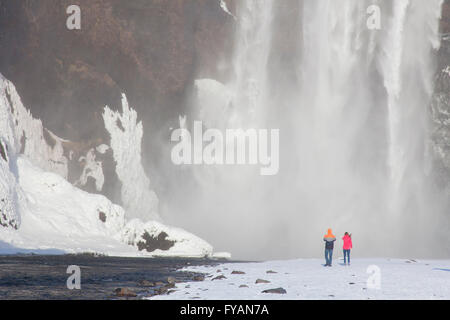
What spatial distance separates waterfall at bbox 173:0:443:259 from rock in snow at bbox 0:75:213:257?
1157 cm

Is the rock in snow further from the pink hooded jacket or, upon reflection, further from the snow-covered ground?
the snow-covered ground

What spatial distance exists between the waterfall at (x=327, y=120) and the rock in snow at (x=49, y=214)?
456 inches

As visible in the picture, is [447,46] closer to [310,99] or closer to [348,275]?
[310,99]

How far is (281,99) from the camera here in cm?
5934

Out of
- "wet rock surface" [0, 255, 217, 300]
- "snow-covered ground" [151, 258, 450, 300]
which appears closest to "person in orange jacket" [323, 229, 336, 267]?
"snow-covered ground" [151, 258, 450, 300]

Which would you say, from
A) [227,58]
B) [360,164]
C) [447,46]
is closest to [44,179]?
[227,58]

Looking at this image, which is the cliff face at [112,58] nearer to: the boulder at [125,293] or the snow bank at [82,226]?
the snow bank at [82,226]

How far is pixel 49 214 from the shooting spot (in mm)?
38031

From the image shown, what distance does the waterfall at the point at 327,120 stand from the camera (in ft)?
173

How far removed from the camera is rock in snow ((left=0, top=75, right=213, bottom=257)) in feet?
113

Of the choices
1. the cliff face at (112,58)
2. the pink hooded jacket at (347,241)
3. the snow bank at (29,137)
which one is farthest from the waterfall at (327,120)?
the pink hooded jacket at (347,241)

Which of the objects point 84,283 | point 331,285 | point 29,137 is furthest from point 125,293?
point 29,137

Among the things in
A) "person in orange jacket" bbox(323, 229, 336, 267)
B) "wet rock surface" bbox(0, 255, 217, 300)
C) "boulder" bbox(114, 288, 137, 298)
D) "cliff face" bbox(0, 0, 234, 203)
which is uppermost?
"cliff face" bbox(0, 0, 234, 203)

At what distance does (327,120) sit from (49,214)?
29403mm
